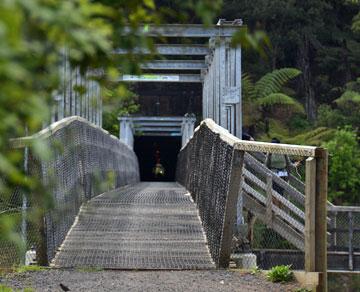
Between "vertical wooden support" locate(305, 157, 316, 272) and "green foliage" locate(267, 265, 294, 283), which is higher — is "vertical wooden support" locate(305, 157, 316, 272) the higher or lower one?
the higher one

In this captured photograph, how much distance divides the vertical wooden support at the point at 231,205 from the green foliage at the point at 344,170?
82.3 ft

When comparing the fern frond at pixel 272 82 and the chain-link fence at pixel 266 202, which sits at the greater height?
the fern frond at pixel 272 82

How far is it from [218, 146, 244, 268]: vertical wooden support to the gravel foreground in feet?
0.75

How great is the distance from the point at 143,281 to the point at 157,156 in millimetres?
48509

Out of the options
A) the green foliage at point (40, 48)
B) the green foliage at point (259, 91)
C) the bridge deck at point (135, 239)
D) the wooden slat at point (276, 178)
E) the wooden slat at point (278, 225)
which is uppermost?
the green foliage at point (259, 91)

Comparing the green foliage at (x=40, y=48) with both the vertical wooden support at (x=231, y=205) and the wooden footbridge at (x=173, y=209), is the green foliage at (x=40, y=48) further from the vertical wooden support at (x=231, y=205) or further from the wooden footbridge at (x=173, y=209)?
the vertical wooden support at (x=231, y=205)

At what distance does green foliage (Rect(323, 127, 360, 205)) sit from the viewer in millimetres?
31625

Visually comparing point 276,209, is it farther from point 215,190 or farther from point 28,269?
point 28,269

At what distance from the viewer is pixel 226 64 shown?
15031 mm

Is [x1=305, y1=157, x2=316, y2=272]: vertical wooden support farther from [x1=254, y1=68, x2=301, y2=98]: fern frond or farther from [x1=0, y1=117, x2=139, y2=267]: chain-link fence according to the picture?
[x1=254, y1=68, x2=301, y2=98]: fern frond

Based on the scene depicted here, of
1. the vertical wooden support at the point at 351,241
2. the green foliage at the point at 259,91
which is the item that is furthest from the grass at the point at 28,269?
the green foliage at the point at 259,91

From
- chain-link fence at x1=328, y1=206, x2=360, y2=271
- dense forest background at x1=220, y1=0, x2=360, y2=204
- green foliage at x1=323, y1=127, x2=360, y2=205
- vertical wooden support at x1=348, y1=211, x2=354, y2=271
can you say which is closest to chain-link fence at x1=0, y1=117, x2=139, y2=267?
chain-link fence at x1=328, y1=206, x2=360, y2=271

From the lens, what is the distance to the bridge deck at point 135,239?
22.7 ft

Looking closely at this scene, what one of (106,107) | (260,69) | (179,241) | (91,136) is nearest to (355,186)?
(260,69)
